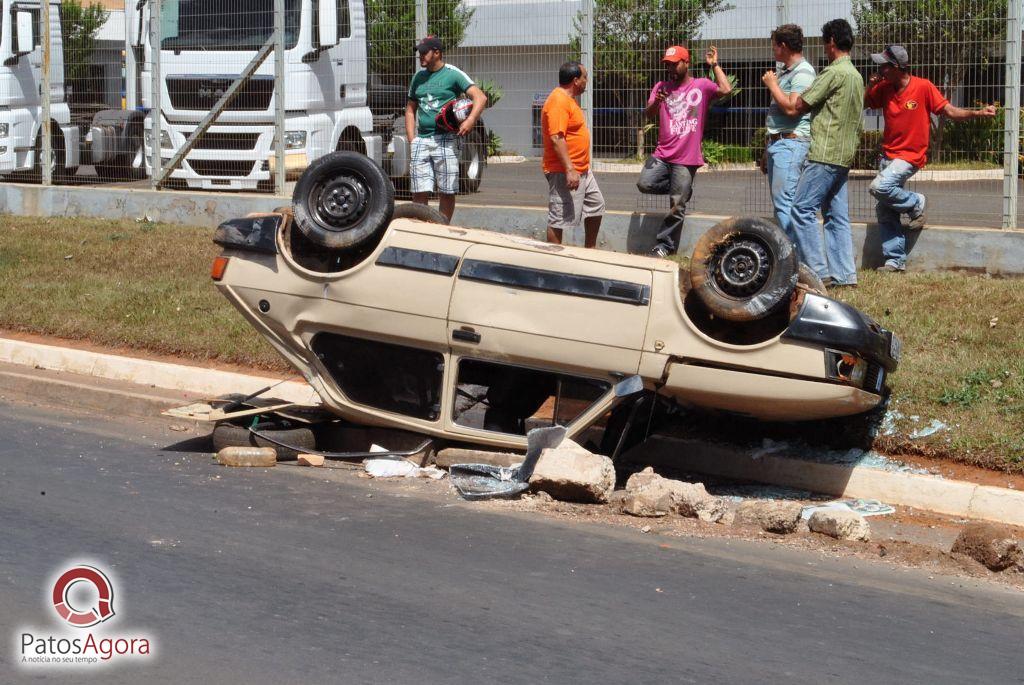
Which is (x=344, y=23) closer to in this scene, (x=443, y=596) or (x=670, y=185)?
(x=670, y=185)

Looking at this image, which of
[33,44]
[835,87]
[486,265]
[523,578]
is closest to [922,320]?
[835,87]

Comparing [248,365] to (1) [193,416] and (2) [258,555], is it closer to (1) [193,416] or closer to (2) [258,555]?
(1) [193,416]

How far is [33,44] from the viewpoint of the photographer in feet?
56.5

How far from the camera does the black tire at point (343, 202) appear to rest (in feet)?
24.0

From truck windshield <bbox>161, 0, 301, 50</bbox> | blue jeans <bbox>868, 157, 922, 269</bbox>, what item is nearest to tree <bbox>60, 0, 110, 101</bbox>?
truck windshield <bbox>161, 0, 301, 50</bbox>

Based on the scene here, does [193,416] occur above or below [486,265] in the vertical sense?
below

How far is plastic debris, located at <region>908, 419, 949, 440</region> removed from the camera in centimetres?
768

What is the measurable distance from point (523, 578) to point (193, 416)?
306 centimetres

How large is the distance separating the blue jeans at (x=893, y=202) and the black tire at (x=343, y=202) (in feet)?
15.6

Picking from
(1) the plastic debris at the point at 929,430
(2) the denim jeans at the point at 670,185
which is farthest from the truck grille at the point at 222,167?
(1) the plastic debris at the point at 929,430

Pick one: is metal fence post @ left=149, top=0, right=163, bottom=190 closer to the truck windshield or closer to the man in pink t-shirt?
the truck windshield

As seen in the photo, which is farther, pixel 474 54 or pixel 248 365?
pixel 474 54

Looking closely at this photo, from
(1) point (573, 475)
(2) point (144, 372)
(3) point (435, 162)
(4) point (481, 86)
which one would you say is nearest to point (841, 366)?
(1) point (573, 475)

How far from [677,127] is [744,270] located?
4.56 m
